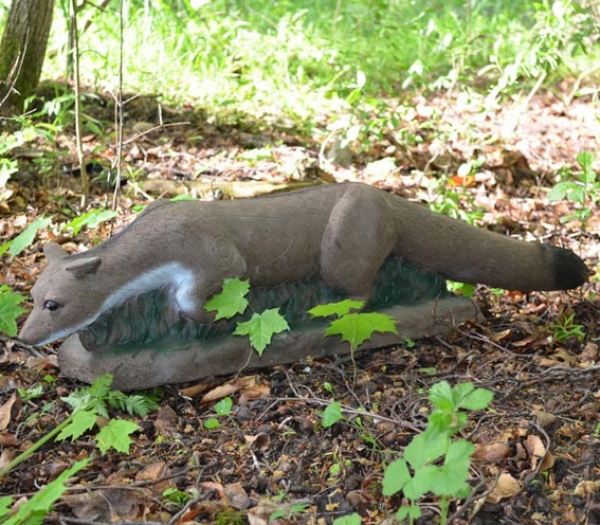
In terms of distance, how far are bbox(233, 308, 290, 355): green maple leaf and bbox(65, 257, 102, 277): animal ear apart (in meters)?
0.60

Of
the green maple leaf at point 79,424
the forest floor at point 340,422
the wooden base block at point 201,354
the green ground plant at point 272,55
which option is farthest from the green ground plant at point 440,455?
the green ground plant at point 272,55

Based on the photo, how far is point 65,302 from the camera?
3184 millimetres

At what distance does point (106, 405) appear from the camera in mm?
3264

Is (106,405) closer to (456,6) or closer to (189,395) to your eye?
(189,395)

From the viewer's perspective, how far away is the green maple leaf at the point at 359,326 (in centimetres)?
328

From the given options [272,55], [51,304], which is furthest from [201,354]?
[272,55]

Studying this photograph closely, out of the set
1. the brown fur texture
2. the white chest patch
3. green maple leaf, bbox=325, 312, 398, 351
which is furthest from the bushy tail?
the white chest patch

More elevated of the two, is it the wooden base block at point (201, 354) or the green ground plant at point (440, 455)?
the green ground plant at point (440, 455)

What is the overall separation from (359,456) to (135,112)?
419 cm

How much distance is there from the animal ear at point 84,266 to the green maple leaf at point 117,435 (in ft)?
2.19

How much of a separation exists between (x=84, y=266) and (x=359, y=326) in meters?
1.09

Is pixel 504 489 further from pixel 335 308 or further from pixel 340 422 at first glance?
pixel 335 308

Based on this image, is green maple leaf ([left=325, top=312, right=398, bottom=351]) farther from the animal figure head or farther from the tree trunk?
the tree trunk

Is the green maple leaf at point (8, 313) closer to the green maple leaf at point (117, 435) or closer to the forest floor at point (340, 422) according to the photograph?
the forest floor at point (340, 422)
